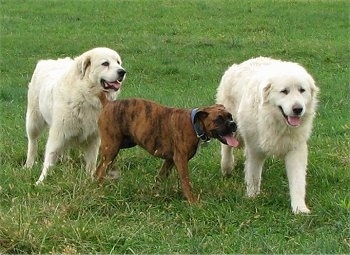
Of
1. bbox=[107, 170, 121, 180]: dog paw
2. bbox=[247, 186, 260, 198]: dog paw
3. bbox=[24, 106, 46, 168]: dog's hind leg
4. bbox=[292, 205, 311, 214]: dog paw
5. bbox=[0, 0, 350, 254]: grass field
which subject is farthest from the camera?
bbox=[24, 106, 46, 168]: dog's hind leg

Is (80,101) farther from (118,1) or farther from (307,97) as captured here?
(118,1)

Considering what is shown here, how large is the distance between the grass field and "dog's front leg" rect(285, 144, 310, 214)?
0.41 ft

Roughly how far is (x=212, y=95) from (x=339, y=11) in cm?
1040

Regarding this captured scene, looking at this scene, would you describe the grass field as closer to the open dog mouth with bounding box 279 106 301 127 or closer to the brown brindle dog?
the brown brindle dog

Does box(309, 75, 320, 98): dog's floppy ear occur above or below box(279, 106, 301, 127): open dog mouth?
above

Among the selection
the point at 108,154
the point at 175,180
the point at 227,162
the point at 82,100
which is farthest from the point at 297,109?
the point at 82,100

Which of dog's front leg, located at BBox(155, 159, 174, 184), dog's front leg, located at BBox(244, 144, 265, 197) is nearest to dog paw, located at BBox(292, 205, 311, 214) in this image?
dog's front leg, located at BBox(244, 144, 265, 197)

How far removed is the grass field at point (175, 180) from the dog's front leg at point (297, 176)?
0.41 feet

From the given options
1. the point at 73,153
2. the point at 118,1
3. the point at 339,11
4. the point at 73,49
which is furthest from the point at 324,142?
the point at 118,1

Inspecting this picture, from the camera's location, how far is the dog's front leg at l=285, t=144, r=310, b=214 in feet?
21.1

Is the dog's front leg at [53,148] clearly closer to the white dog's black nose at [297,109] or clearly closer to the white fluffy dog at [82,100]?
the white fluffy dog at [82,100]

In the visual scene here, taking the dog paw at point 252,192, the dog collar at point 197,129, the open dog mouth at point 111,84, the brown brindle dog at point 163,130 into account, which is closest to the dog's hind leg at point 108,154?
the brown brindle dog at point 163,130

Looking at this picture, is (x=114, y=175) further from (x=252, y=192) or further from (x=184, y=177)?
(x=252, y=192)

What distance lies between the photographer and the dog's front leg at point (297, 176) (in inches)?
254
